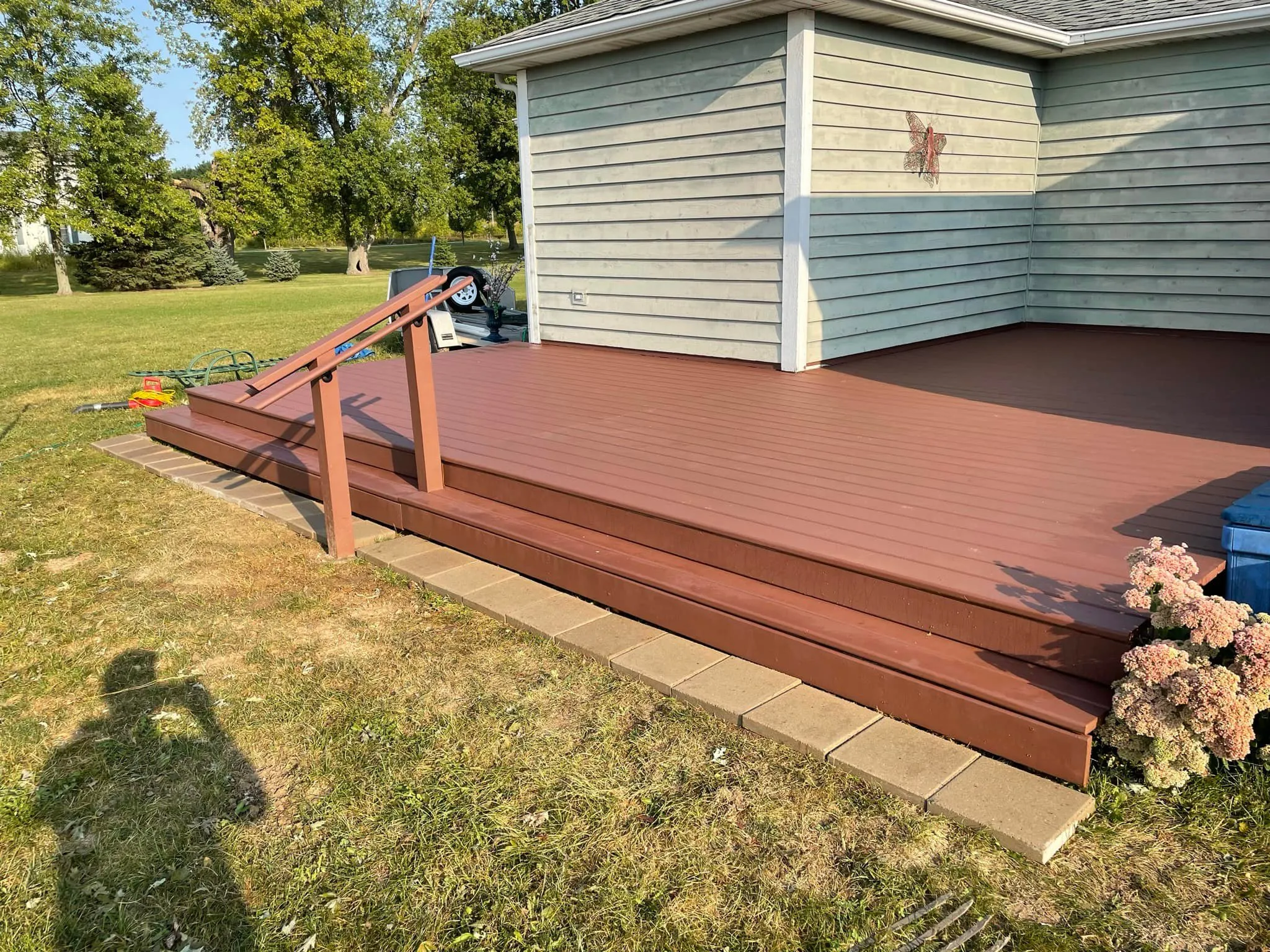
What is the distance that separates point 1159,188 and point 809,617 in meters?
5.87

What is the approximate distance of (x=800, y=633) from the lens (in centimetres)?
266

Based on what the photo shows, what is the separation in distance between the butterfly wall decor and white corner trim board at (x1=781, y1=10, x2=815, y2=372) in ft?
3.63

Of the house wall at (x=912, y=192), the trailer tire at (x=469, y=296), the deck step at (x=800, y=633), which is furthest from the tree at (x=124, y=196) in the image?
the deck step at (x=800, y=633)

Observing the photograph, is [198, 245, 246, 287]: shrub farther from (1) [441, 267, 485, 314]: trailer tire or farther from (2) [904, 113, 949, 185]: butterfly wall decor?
(2) [904, 113, 949, 185]: butterfly wall decor

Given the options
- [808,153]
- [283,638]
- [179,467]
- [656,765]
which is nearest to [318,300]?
[179,467]

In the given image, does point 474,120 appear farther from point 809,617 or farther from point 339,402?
point 809,617

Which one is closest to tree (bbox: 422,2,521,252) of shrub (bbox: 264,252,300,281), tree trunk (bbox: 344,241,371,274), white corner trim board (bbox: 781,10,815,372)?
tree trunk (bbox: 344,241,371,274)

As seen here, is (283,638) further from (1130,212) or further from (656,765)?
(1130,212)

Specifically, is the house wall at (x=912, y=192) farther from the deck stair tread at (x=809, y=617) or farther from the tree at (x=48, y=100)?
the tree at (x=48, y=100)

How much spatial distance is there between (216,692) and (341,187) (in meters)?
28.8

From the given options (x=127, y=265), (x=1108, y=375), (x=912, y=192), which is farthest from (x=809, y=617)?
(x=127, y=265)

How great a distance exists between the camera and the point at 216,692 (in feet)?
9.39

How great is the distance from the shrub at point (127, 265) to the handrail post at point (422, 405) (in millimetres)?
25428

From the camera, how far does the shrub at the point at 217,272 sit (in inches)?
1055
